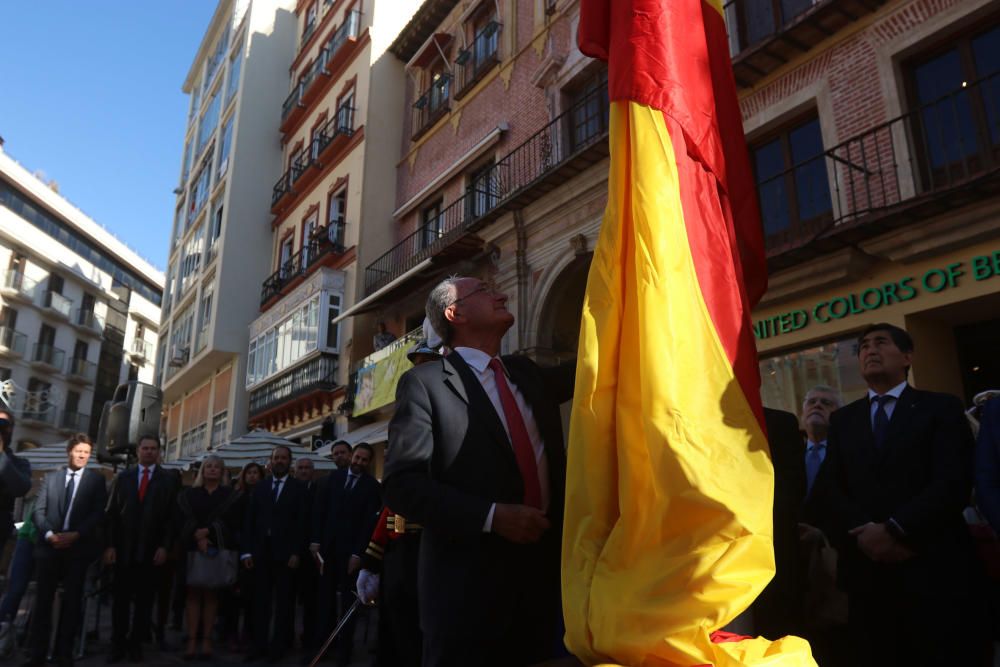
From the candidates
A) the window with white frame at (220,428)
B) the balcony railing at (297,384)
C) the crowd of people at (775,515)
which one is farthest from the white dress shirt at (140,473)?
the window with white frame at (220,428)

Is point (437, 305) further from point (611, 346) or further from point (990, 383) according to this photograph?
point (990, 383)

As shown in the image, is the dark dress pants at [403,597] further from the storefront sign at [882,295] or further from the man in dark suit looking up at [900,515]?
the storefront sign at [882,295]

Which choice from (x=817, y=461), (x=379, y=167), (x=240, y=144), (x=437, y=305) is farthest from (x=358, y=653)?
(x=240, y=144)

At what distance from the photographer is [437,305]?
9.24ft

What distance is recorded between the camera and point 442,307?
2.79 metres

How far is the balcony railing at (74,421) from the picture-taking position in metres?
42.7

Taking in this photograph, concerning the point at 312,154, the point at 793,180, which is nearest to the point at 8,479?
the point at 793,180

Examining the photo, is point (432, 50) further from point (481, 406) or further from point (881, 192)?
point (481, 406)

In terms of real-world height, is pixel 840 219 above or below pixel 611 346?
above

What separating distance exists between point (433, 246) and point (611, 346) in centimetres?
1532

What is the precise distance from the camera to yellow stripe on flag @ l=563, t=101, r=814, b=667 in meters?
1.78

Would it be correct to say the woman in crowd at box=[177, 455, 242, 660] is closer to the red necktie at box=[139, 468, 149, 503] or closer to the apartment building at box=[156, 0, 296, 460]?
the red necktie at box=[139, 468, 149, 503]

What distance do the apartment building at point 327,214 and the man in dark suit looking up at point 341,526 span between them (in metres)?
11.9

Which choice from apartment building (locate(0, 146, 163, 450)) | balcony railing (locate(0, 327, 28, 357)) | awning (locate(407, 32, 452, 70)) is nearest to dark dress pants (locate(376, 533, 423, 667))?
awning (locate(407, 32, 452, 70))
